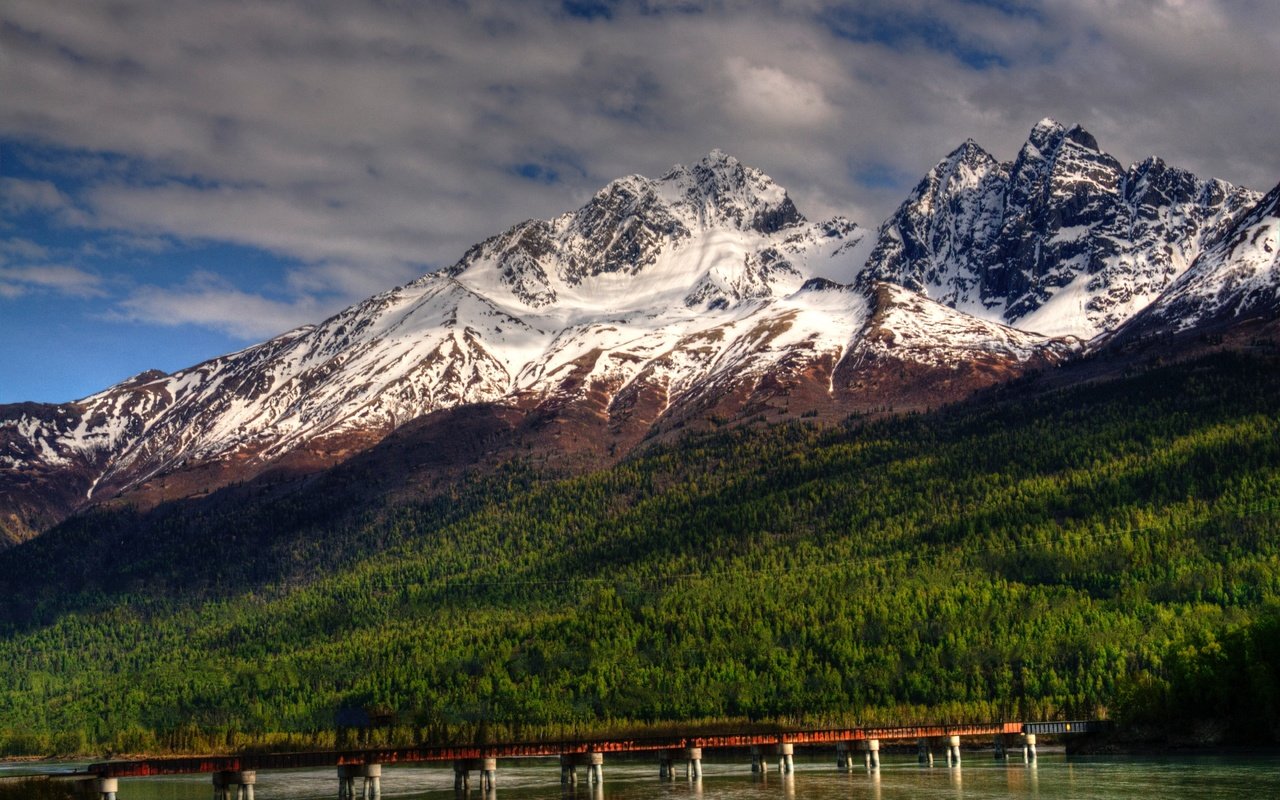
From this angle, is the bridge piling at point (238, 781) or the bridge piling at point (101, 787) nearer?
the bridge piling at point (101, 787)

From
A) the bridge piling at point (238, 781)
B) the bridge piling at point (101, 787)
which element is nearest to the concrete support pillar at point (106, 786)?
the bridge piling at point (101, 787)


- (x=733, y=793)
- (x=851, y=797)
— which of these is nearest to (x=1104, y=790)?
(x=851, y=797)

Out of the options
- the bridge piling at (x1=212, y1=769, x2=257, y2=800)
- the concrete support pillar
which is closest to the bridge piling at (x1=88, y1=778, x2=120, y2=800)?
the concrete support pillar

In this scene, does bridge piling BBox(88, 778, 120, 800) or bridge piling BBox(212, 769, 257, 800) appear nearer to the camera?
bridge piling BBox(88, 778, 120, 800)

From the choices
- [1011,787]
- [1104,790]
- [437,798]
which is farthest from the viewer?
[437,798]

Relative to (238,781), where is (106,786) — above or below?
above

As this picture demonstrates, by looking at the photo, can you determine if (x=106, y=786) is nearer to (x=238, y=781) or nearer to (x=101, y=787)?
(x=101, y=787)

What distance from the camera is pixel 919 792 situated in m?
184

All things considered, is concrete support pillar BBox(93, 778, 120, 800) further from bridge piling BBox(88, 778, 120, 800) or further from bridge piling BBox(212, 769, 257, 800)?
bridge piling BBox(212, 769, 257, 800)

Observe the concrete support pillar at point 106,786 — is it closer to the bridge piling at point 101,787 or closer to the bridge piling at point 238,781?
the bridge piling at point 101,787

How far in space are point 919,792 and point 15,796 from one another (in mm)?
102252

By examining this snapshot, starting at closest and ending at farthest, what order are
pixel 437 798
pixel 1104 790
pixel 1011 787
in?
pixel 1104 790
pixel 1011 787
pixel 437 798

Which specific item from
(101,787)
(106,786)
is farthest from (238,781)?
(101,787)

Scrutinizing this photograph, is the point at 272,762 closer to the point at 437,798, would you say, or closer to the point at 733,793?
the point at 437,798
